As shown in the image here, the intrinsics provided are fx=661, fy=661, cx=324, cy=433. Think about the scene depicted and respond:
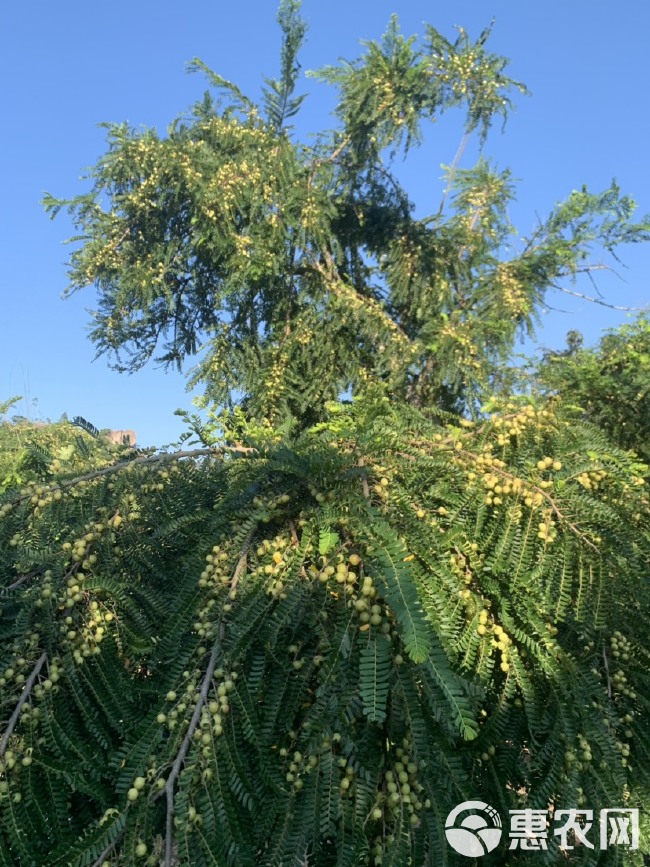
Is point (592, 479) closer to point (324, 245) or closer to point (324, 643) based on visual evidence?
point (324, 643)

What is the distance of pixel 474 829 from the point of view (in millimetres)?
1603

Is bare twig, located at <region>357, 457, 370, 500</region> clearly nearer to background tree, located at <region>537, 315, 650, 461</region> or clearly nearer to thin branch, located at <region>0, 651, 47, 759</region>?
thin branch, located at <region>0, 651, 47, 759</region>

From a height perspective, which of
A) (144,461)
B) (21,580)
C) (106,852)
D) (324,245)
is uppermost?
(324,245)

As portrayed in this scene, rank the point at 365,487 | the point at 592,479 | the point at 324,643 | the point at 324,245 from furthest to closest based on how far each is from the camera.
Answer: the point at 324,245 < the point at 592,479 < the point at 365,487 < the point at 324,643

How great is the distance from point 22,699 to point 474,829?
1.15m

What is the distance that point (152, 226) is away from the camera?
A: 801 cm

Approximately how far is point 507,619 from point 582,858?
652 millimetres

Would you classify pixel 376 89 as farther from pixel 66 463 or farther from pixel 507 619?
pixel 507 619

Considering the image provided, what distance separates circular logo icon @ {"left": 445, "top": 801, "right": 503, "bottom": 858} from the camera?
153cm

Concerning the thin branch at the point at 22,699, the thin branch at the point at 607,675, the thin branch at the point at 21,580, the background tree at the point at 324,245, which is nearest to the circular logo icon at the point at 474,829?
the thin branch at the point at 607,675

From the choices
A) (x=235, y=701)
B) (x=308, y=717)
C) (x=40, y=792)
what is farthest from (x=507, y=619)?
(x=40, y=792)

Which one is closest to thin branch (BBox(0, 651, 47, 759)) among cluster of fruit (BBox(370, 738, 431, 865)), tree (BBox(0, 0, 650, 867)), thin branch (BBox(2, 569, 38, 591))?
tree (BBox(0, 0, 650, 867))

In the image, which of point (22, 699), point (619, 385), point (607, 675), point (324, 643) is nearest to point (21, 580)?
point (22, 699)

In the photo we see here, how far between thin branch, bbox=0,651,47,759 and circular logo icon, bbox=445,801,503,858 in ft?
3.42
